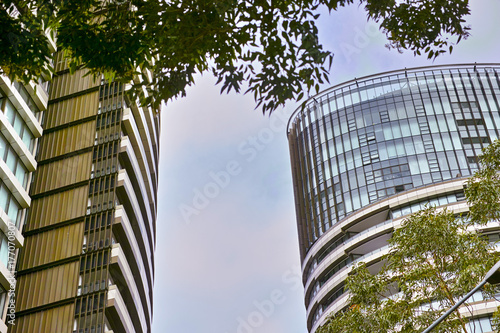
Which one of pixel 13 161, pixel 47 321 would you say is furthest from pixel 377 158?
pixel 13 161

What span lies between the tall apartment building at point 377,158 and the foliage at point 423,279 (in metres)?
37.3

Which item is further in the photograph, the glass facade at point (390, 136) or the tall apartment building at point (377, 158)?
the glass facade at point (390, 136)

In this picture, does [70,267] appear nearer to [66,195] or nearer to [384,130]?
[66,195]

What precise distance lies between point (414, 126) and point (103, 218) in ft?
123

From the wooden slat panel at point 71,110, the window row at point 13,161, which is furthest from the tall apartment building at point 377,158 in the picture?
the window row at point 13,161

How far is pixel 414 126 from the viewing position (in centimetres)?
6569

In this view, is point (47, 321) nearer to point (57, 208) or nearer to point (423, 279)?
point (57, 208)

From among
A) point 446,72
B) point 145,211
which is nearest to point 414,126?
point 446,72

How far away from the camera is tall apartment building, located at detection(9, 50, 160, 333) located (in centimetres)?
3378

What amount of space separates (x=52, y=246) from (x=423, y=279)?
845 inches

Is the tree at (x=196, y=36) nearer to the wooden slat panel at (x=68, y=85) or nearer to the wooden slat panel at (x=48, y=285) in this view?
the wooden slat panel at (x=48, y=285)

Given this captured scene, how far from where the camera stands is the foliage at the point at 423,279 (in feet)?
63.4

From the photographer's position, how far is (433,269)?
65.3ft

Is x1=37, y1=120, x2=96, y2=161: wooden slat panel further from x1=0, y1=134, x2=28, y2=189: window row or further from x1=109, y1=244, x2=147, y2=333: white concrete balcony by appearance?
x1=109, y1=244, x2=147, y2=333: white concrete balcony
